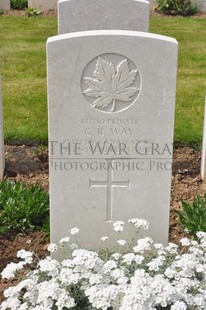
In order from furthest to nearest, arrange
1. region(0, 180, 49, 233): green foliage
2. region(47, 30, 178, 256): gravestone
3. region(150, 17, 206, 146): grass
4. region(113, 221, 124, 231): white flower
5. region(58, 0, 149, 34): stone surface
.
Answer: region(150, 17, 206, 146): grass < region(58, 0, 149, 34): stone surface < region(0, 180, 49, 233): green foliage < region(113, 221, 124, 231): white flower < region(47, 30, 178, 256): gravestone

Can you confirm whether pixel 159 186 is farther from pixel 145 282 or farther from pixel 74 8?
pixel 74 8

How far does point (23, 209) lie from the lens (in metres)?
4.96

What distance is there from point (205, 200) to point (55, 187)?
1.49 m

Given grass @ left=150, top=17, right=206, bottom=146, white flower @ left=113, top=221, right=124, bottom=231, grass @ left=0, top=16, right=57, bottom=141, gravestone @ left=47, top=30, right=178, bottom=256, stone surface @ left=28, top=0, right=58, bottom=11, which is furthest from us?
stone surface @ left=28, top=0, right=58, bottom=11

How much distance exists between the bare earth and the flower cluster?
0.72 meters

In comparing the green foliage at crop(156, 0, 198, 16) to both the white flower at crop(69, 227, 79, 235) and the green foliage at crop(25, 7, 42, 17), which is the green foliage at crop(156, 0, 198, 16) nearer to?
the green foliage at crop(25, 7, 42, 17)

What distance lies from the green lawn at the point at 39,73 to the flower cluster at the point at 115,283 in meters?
2.94

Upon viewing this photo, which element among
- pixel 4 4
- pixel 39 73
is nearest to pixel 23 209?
pixel 39 73

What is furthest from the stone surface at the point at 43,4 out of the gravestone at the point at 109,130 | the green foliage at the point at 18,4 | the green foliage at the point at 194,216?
the gravestone at the point at 109,130

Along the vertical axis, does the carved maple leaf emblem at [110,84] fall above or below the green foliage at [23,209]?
above

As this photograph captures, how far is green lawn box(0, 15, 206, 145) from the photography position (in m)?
7.00

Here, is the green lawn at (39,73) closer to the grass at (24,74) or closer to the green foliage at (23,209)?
the grass at (24,74)

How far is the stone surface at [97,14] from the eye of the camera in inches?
237

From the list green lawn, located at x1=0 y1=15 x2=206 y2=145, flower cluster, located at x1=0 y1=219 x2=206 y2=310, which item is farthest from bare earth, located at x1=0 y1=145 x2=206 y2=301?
flower cluster, located at x1=0 y1=219 x2=206 y2=310
